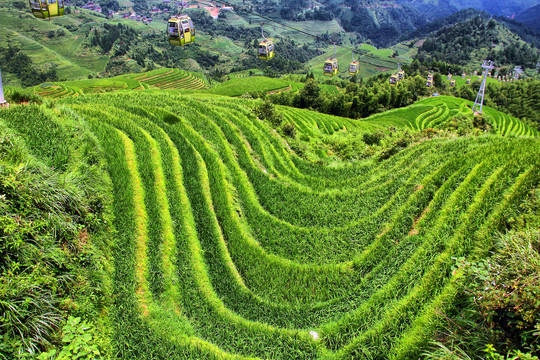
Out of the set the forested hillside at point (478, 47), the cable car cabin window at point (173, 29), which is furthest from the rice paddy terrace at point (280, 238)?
the forested hillside at point (478, 47)

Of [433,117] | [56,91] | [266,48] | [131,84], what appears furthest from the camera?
[131,84]

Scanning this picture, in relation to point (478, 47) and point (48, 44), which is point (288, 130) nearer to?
point (48, 44)

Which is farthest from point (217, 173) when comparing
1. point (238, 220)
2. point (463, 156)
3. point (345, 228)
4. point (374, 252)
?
point (463, 156)

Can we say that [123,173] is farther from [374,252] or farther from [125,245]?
[374,252]

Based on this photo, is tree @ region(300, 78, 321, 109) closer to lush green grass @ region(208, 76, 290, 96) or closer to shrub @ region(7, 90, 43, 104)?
lush green grass @ region(208, 76, 290, 96)

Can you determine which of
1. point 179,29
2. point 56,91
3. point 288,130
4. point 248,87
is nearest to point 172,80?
point 248,87

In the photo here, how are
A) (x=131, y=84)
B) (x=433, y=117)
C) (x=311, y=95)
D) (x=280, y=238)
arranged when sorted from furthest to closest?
(x=131, y=84) < (x=311, y=95) < (x=433, y=117) < (x=280, y=238)

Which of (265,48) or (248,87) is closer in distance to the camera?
(265,48)
